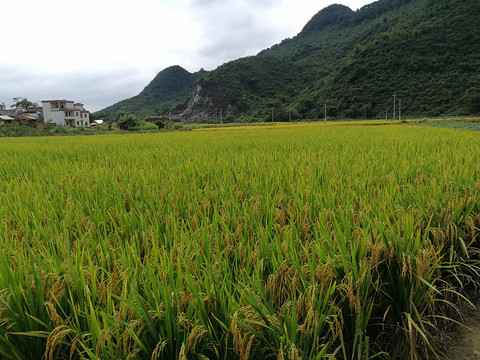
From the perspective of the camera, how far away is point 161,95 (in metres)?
96.5

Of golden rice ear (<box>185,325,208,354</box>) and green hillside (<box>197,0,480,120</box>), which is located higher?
green hillside (<box>197,0,480,120</box>)

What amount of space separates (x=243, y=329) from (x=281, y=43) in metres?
124

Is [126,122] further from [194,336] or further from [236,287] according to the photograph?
[194,336]

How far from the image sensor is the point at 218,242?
1.26m

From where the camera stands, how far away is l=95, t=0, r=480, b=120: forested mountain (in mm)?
43791

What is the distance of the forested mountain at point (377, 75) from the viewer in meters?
43.8

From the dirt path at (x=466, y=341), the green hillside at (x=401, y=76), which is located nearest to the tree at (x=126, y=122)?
the dirt path at (x=466, y=341)

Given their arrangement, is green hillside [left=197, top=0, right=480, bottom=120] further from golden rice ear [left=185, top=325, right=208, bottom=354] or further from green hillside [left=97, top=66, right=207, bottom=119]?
golden rice ear [left=185, top=325, right=208, bottom=354]

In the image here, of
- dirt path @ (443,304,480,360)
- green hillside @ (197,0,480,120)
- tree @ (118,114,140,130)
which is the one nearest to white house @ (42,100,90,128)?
tree @ (118,114,140,130)

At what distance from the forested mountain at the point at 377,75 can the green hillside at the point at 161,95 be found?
11.7 meters

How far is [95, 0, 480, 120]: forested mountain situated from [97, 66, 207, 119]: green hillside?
11.7 metres

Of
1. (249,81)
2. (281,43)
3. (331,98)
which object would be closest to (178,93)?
(249,81)

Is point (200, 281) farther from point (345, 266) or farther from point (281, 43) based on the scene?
point (281, 43)

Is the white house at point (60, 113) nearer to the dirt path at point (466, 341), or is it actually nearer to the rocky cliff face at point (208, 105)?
the rocky cliff face at point (208, 105)
